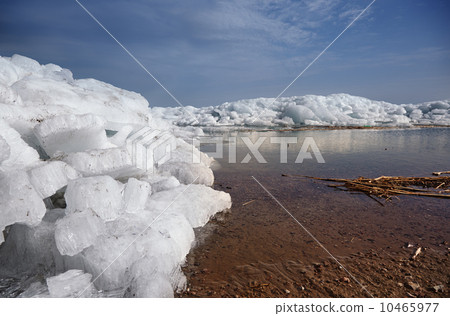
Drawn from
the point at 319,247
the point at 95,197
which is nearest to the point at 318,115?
the point at 319,247

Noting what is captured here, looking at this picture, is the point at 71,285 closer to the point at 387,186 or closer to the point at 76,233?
the point at 76,233

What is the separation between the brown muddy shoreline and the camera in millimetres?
1994

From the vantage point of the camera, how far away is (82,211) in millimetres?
2129

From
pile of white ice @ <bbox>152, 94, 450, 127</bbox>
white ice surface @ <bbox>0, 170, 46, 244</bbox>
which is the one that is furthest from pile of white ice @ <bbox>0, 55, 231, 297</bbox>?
pile of white ice @ <bbox>152, 94, 450, 127</bbox>

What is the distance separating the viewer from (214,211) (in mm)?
3402

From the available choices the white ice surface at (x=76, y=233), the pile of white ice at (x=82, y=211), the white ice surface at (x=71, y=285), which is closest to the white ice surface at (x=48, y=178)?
the pile of white ice at (x=82, y=211)

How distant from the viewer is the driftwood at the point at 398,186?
164 inches

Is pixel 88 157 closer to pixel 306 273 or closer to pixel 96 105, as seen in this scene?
pixel 96 105

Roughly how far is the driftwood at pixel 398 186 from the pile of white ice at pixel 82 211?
233 cm

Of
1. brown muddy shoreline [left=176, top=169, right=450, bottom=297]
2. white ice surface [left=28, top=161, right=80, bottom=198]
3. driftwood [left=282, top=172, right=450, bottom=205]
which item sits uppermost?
white ice surface [left=28, top=161, right=80, bottom=198]

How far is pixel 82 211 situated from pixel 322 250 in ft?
6.92

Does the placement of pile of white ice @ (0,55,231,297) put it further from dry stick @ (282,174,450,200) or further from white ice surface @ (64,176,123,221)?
dry stick @ (282,174,450,200)

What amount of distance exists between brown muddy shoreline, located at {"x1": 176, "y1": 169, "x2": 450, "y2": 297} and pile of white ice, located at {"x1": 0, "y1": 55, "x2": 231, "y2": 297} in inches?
11.3

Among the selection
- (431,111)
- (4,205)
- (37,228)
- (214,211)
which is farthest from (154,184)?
(431,111)
